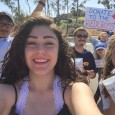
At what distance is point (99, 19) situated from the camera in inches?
406

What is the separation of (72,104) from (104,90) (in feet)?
2.03

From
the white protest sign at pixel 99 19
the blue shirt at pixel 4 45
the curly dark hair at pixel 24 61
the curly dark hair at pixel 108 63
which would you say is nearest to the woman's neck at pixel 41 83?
the curly dark hair at pixel 24 61

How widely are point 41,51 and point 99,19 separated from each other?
8052mm

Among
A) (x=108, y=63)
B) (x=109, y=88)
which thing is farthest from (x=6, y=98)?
(x=108, y=63)

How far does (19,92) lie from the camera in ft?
8.12

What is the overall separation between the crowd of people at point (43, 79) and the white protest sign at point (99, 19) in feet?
24.1

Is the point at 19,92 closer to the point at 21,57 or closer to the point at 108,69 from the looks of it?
the point at 21,57

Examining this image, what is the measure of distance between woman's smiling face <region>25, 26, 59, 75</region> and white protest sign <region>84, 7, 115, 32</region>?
7.59 meters

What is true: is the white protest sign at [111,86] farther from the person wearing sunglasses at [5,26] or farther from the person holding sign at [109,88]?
the person wearing sunglasses at [5,26]

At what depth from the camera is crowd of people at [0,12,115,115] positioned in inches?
94.4

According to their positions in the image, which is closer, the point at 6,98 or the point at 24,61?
the point at 6,98

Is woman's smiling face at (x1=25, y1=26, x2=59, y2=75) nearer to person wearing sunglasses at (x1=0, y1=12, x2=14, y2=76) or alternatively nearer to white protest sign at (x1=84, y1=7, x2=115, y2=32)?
person wearing sunglasses at (x1=0, y1=12, x2=14, y2=76)

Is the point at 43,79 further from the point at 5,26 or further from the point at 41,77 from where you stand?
the point at 5,26

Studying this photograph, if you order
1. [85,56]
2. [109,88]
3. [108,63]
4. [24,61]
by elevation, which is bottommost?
[85,56]
